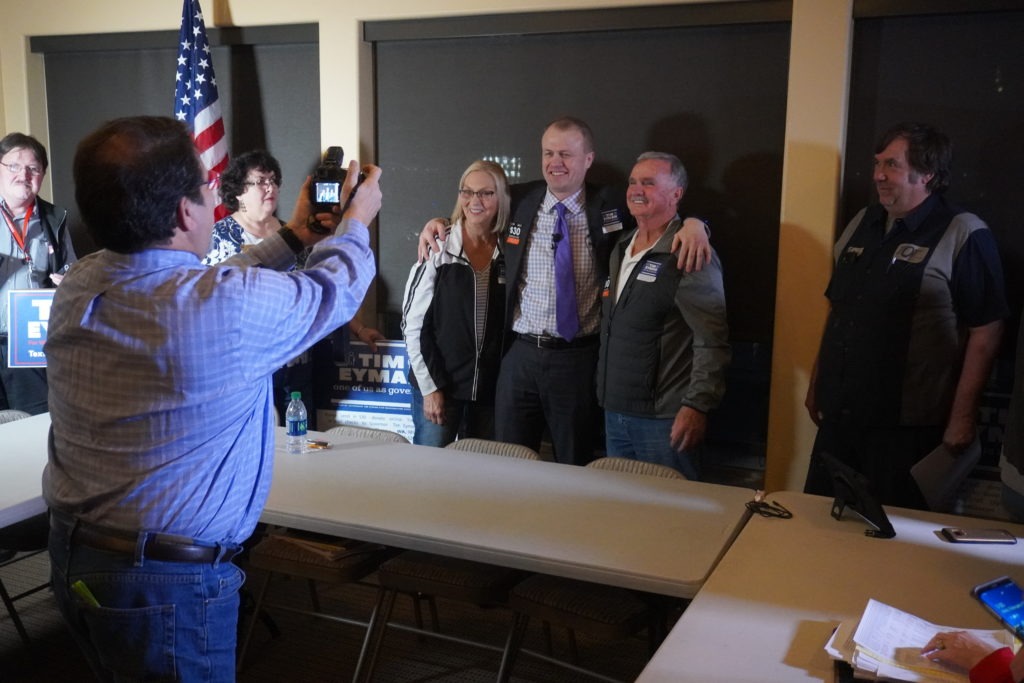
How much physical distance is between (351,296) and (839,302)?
231cm

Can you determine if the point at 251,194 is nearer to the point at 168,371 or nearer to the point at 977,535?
the point at 168,371

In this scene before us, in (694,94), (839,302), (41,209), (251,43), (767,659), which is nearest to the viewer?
(767,659)

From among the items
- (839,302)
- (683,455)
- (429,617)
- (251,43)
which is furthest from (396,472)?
(251,43)

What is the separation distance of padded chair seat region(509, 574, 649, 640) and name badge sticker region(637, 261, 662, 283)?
1.35 metres

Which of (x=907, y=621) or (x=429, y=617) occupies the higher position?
(x=907, y=621)

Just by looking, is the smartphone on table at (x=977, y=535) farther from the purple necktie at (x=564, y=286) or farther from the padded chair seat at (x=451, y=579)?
the purple necktie at (x=564, y=286)

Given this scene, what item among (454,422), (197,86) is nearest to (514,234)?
(454,422)

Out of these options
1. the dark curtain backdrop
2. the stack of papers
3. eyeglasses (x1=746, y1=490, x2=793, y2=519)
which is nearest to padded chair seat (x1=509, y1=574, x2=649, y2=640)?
eyeglasses (x1=746, y1=490, x2=793, y2=519)

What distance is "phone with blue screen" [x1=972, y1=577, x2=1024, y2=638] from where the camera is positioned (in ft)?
6.26

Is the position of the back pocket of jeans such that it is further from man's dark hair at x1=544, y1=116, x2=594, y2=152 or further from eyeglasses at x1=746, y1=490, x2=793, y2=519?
man's dark hair at x1=544, y1=116, x2=594, y2=152

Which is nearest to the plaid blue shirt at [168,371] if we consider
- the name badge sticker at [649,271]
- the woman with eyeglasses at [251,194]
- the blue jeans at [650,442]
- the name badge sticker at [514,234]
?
the name badge sticker at [649,271]

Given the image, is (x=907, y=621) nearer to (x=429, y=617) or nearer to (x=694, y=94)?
(x=429, y=617)

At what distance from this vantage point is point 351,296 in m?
1.78

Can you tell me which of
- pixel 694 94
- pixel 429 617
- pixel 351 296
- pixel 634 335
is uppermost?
pixel 694 94
